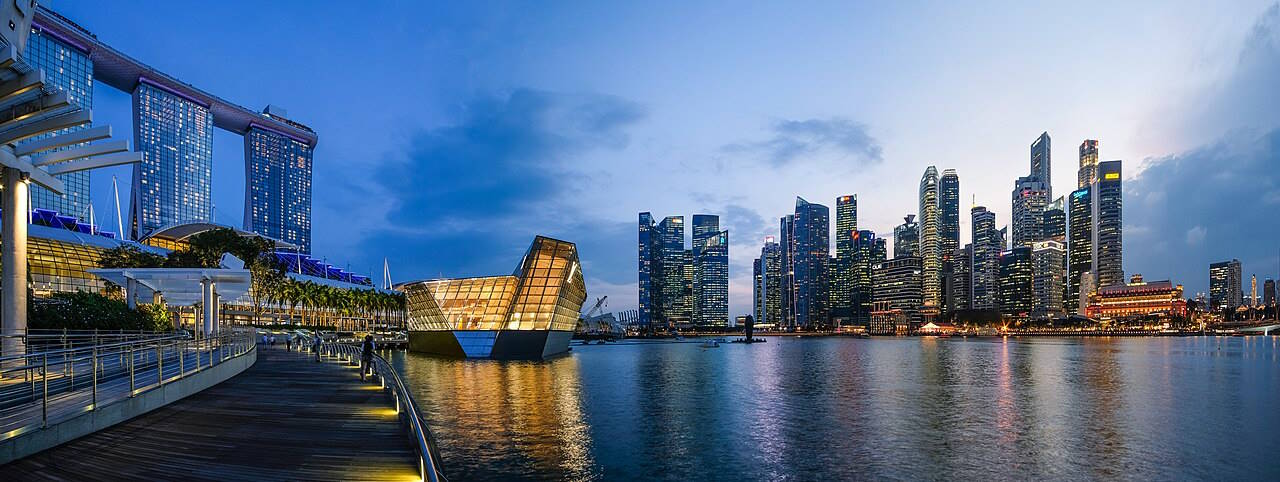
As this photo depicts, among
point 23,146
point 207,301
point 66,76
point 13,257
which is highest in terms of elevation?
point 66,76

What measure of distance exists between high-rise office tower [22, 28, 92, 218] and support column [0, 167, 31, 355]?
151845 millimetres

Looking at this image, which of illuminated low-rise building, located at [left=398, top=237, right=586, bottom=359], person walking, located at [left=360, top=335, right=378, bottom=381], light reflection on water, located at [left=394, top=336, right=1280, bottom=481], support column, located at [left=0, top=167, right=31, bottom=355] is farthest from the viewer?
illuminated low-rise building, located at [left=398, top=237, right=586, bottom=359]

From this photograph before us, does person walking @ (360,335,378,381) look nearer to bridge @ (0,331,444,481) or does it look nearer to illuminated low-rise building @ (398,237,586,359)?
bridge @ (0,331,444,481)

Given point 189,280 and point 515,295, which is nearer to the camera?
point 189,280

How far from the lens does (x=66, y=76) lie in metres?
164

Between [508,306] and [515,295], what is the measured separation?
60.3 inches

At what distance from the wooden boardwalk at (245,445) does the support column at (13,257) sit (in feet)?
19.7

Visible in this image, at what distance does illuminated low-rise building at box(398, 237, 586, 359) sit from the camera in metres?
70.0

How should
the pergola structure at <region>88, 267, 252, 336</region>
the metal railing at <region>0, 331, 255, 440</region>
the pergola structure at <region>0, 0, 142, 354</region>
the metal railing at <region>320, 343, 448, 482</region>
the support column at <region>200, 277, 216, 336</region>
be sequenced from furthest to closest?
the support column at <region>200, 277, 216, 336</region>
the pergola structure at <region>88, 267, 252, 336</region>
the pergola structure at <region>0, 0, 142, 354</region>
the metal railing at <region>0, 331, 255, 440</region>
the metal railing at <region>320, 343, 448, 482</region>

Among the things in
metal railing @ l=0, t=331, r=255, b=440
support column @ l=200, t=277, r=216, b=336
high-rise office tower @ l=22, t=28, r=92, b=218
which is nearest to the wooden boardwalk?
metal railing @ l=0, t=331, r=255, b=440

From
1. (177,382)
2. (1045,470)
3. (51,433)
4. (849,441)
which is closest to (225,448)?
(51,433)

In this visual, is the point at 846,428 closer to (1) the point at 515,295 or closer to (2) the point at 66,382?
(2) the point at 66,382

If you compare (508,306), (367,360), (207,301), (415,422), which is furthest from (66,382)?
(508,306)

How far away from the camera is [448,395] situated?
1490 inches
